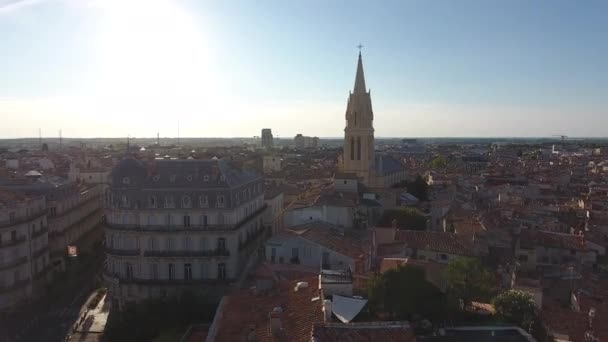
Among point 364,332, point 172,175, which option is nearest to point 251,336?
point 364,332

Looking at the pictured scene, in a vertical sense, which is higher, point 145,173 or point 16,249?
point 145,173

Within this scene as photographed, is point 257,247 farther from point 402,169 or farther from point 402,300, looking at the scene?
point 402,169

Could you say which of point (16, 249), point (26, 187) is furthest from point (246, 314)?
point (26, 187)

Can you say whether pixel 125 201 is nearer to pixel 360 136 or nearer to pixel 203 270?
pixel 203 270

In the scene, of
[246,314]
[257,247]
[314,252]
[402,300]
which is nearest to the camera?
[402,300]

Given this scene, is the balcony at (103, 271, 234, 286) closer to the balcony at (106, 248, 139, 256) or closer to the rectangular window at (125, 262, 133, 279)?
the rectangular window at (125, 262, 133, 279)

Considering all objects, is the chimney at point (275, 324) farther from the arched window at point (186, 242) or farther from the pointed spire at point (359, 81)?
the pointed spire at point (359, 81)

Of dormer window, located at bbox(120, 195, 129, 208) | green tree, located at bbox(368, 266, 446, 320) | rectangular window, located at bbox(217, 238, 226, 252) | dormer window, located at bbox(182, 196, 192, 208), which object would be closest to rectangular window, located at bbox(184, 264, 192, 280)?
rectangular window, located at bbox(217, 238, 226, 252)
